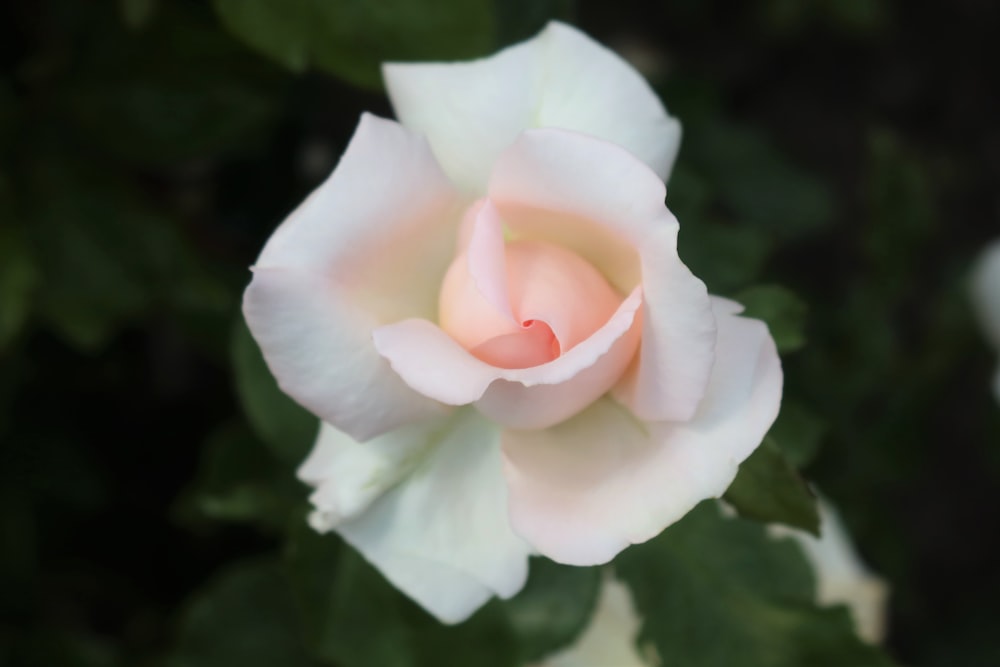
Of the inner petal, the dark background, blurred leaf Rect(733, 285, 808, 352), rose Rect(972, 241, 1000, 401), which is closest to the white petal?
the dark background

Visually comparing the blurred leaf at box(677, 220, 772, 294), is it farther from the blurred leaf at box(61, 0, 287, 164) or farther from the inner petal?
the blurred leaf at box(61, 0, 287, 164)

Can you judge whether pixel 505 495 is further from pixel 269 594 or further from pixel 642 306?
pixel 269 594

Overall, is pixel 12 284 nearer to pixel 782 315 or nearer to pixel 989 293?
pixel 782 315

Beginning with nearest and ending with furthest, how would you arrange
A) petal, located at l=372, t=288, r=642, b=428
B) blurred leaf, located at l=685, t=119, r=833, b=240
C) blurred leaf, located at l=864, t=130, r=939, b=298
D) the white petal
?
petal, located at l=372, t=288, r=642, b=428
the white petal
blurred leaf, located at l=864, t=130, r=939, b=298
blurred leaf, located at l=685, t=119, r=833, b=240

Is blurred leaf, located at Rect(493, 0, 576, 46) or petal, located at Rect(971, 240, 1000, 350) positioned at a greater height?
blurred leaf, located at Rect(493, 0, 576, 46)

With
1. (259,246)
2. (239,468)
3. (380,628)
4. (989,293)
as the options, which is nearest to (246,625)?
(239,468)

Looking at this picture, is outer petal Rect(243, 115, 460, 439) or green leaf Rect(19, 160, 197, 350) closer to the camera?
outer petal Rect(243, 115, 460, 439)
